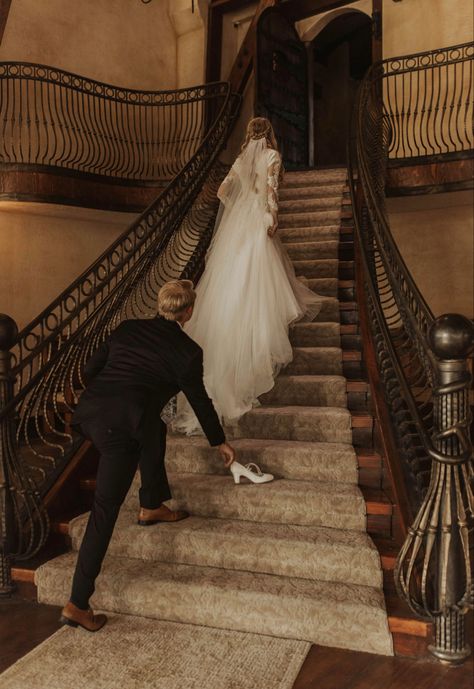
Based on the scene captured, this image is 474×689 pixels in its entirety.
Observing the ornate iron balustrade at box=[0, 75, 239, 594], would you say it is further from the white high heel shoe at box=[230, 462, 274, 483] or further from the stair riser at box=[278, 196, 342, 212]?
the stair riser at box=[278, 196, 342, 212]

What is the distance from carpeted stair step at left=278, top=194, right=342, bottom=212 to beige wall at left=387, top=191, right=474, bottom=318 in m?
1.90

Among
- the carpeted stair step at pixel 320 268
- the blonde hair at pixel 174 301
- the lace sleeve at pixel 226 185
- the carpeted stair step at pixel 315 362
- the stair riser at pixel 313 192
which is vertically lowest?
the carpeted stair step at pixel 315 362

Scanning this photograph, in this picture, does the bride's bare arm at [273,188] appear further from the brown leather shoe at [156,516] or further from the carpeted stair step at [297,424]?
the brown leather shoe at [156,516]

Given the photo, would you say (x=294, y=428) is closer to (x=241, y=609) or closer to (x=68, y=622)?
(x=241, y=609)

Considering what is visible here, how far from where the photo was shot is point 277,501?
11.0 ft

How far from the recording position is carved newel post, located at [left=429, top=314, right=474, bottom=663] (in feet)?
8.07

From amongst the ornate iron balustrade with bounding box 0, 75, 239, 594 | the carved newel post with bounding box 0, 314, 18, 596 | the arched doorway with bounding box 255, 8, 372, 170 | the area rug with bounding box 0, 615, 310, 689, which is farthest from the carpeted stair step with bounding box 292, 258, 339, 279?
the area rug with bounding box 0, 615, 310, 689

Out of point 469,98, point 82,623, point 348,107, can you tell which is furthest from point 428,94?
point 82,623

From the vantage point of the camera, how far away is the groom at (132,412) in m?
2.76

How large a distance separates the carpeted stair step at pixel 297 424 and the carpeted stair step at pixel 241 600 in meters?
1.09

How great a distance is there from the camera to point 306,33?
10008 mm

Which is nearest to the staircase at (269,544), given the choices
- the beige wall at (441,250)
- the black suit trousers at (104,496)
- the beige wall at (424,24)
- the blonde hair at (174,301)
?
the black suit trousers at (104,496)

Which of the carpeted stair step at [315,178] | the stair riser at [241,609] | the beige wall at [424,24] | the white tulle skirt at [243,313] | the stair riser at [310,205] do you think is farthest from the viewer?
the beige wall at [424,24]

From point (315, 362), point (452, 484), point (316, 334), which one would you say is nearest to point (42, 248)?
point (316, 334)
